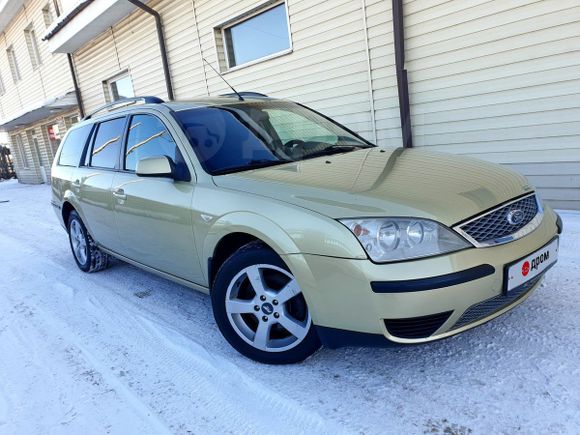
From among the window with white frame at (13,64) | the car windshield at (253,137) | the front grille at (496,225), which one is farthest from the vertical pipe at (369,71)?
the window with white frame at (13,64)

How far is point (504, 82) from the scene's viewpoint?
4992 mm

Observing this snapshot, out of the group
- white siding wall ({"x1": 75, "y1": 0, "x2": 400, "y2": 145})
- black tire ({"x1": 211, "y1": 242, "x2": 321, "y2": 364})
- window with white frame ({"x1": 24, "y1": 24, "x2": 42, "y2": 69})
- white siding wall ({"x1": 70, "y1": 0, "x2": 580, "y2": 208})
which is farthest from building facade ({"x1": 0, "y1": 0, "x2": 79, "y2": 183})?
black tire ({"x1": 211, "y1": 242, "x2": 321, "y2": 364})

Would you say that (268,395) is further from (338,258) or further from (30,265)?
(30,265)

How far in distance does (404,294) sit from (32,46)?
19.5 metres

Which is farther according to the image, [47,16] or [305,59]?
[47,16]

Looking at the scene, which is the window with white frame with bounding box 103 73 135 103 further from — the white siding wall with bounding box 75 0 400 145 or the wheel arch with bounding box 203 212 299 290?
the wheel arch with bounding box 203 212 299 290

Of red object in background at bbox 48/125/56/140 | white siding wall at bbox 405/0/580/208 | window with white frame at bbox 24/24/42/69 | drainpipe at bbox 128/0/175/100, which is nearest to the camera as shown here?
white siding wall at bbox 405/0/580/208

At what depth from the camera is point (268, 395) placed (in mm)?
2252

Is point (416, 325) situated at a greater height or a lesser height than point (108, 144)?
lesser

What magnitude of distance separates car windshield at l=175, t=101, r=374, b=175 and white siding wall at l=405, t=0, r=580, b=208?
245cm

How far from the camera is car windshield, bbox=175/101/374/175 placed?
2.87 meters

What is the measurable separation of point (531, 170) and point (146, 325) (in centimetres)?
438

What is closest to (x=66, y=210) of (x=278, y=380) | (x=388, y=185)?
(x=278, y=380)

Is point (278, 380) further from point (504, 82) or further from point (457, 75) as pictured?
point (457, 75)
